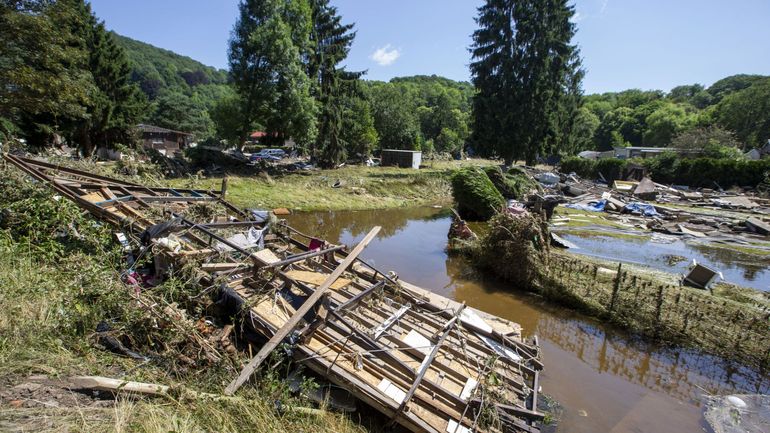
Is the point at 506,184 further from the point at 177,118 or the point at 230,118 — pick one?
the point at 177,118

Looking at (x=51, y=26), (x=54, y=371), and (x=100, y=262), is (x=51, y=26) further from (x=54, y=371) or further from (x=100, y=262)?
(x=54, y=371)

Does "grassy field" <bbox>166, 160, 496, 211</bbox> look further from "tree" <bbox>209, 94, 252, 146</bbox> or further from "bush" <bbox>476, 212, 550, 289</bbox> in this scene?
"bush" <bbox>476, 212, 550, 289</bbox>

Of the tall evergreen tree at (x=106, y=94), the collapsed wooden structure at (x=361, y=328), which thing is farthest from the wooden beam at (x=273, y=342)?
the tall evergreen tree at (x=106, y=94)

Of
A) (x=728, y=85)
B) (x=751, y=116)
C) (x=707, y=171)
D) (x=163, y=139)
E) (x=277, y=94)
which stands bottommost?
(x=163, y=139)

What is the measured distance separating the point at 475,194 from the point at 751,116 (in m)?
64.2

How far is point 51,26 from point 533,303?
60.1 ft

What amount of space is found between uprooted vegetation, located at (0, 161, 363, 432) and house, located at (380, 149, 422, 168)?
3019 cm

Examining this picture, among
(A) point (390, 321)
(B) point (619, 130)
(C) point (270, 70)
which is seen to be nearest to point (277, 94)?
(C) point (270, 70)

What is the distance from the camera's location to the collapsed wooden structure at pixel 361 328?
4246 millimetres

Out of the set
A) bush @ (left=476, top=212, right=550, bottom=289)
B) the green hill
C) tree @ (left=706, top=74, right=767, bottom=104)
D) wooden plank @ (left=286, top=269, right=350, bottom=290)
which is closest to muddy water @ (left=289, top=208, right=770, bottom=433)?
bush @ (left=476, top=212, right=550, bottom=289)

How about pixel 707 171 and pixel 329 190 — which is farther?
pixel 707 171

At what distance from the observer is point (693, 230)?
55.8 feet

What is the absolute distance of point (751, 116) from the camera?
54688 mm

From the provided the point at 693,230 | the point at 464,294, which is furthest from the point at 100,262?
the point at 693,230
